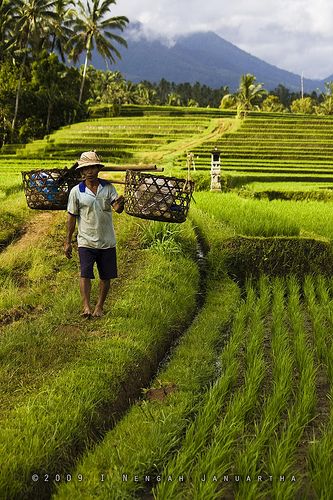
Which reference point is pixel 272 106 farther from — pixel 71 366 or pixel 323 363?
pixel 71 366

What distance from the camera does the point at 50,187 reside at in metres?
4.71

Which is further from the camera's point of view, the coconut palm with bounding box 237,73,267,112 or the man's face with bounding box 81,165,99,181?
the coconut palm with bounding box 237,73,267,112

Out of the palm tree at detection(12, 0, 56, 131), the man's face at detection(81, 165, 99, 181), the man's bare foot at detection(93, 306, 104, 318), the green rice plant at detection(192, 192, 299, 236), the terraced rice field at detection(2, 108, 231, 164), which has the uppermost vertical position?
the palm tree at detection(12, 0, 56, 131)

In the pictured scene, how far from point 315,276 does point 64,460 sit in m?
4.82

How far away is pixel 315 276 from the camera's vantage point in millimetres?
6652

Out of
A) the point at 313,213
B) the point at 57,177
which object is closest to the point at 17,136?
the point at 313,213

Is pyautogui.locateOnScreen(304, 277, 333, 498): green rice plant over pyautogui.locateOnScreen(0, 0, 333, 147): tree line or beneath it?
beneath

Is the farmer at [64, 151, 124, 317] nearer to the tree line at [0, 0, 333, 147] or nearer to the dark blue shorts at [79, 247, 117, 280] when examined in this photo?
the dark blue shorts at [79, 247, 117, 280]

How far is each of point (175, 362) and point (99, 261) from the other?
1.07m

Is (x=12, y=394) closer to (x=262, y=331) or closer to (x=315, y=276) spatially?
(x=262, y=331)

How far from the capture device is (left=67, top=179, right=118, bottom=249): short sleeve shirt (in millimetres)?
4141

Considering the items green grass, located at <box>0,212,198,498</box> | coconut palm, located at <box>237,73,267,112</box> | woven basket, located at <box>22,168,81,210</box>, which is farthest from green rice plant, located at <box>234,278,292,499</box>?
coconut palm, located at <box>237,73,267,112</box>

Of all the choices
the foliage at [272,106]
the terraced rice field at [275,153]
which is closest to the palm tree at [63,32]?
the terraced rice field at [275,153]

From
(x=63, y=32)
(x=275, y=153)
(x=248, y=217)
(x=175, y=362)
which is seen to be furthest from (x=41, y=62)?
(x=175, y=362)
